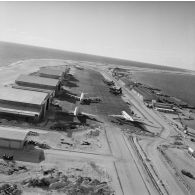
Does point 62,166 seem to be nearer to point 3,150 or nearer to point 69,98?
point 3,150

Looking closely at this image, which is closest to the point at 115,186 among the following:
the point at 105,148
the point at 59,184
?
the point at 59,184

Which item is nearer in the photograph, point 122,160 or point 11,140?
point 11,140

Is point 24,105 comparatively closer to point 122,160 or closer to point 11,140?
point 11,140

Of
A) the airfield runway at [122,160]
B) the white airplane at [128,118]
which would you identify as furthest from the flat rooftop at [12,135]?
the white airplane at [128,118]

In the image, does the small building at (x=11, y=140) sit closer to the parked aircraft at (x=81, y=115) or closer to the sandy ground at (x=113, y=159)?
the sandy ground at (x=113, y=159)

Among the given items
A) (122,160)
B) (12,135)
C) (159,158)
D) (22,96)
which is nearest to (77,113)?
(22,96)

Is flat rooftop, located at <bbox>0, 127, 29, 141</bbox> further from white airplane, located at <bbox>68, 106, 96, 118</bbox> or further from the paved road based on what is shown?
the paved road

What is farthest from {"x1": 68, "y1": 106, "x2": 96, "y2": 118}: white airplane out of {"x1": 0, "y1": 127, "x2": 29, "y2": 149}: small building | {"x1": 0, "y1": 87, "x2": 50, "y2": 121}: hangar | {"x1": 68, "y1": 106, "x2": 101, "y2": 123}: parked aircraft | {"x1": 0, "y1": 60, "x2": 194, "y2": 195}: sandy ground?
{"x1": 0, "y1": 127, "x2": 29, "y2": 149}: small building

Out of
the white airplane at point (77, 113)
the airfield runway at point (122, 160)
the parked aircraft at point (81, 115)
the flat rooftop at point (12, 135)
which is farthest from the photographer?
the white airplane at point (77, 113)
